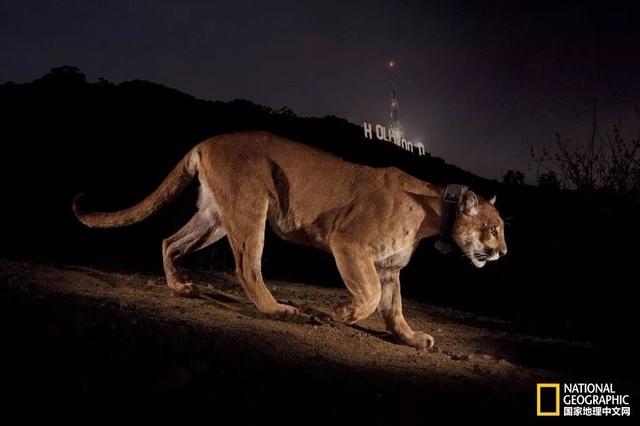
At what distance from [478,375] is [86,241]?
36.3ft

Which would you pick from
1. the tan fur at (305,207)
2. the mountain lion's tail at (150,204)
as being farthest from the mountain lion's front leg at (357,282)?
the mountain lion's tail at (150,204)

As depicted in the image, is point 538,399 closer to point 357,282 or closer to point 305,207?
point 357,282

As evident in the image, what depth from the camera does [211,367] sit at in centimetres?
306

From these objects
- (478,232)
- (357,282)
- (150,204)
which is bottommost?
(357,282)

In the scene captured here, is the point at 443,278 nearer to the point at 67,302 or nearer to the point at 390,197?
the point at 390,197

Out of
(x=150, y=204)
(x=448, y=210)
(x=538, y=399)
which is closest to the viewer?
(x=538, y=399)

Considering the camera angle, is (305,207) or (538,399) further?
(305,207)

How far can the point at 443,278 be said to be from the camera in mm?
15836

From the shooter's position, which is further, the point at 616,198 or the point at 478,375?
the point at 616,198

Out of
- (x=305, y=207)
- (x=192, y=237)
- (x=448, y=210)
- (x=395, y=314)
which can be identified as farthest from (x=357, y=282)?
(x=192, y=237)

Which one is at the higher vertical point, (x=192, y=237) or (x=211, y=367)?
(x=192, y=237)

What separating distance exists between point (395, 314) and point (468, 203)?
1.37 meters

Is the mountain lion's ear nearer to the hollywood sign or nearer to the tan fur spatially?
the tan fur

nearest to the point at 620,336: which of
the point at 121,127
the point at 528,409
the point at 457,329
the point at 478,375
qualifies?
the point at 457,329
